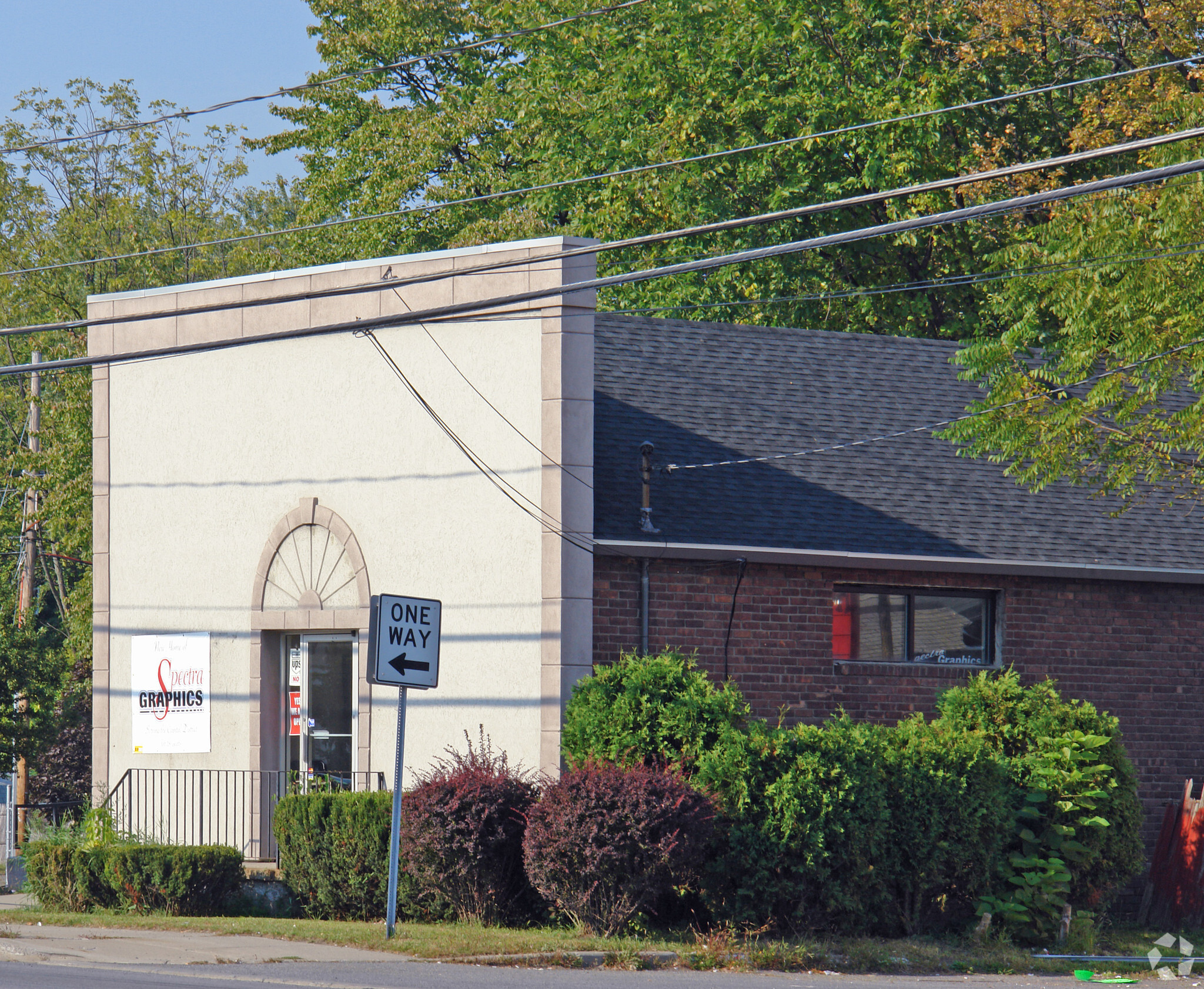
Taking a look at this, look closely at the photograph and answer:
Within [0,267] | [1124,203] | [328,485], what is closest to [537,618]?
[328,485]

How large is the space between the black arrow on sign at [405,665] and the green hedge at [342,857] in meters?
2.17

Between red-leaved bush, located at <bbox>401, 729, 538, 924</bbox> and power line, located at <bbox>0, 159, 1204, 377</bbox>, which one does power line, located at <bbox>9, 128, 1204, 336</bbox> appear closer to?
power line, located at <bbox>0, 159, 1204, 377</bbox>

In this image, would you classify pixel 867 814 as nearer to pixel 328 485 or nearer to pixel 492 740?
pixel 492 740

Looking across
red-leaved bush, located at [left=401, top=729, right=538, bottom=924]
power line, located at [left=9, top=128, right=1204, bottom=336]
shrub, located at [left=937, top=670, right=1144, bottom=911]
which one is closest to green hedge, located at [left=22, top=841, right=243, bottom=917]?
red-leaved bush, located at [left=401, top=729, right=538, bottom=924]

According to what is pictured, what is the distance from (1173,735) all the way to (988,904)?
192 inches

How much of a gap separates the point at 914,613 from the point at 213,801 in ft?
26.8

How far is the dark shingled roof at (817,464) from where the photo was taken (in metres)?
16.5

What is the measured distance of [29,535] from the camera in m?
→ 35.0

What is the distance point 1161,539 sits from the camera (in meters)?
18.4

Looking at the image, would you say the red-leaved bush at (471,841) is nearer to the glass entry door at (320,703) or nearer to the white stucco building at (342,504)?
the white stucco building at (342,504)

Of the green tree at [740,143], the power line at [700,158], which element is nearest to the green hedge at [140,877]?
the power line at [700,158]

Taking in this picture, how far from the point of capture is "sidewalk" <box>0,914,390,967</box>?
39.2ft

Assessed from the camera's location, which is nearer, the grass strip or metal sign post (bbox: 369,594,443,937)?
the grass strip

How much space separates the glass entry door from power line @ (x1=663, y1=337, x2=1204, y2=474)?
4192 mm
